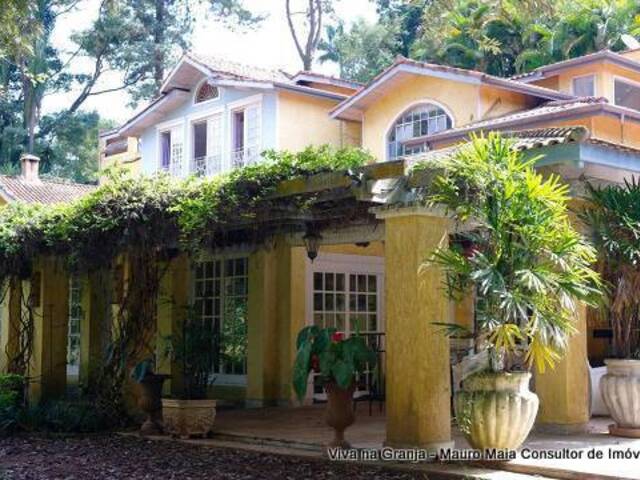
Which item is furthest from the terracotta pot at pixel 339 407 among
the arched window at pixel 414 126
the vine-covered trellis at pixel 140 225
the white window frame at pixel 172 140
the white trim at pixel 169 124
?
the white trim at pixel 169 124

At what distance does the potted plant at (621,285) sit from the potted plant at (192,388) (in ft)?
15.1

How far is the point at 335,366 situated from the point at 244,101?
1348 centimetres

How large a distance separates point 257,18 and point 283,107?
1418 centimetres

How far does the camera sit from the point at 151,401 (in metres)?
10.6

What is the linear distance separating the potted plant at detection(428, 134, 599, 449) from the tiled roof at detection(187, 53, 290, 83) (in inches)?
517

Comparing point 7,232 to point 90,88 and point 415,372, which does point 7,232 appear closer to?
point 415,372

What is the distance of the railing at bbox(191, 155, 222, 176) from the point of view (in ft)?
69.5

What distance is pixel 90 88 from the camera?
124 ft

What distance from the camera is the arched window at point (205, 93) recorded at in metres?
21.7

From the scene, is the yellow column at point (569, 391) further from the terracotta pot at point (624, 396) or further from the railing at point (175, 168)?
the railing at point (175, 168)

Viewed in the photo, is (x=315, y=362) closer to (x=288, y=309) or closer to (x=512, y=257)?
(x=512, y=257)

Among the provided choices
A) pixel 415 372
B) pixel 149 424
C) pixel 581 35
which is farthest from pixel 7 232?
pixel 581 35

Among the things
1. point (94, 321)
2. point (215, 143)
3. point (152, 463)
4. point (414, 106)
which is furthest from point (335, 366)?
point (215, 143)

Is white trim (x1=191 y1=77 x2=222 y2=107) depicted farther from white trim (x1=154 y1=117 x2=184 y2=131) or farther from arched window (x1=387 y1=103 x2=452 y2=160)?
arched window (x1=387 y1=103 x2=452 y2=160)
